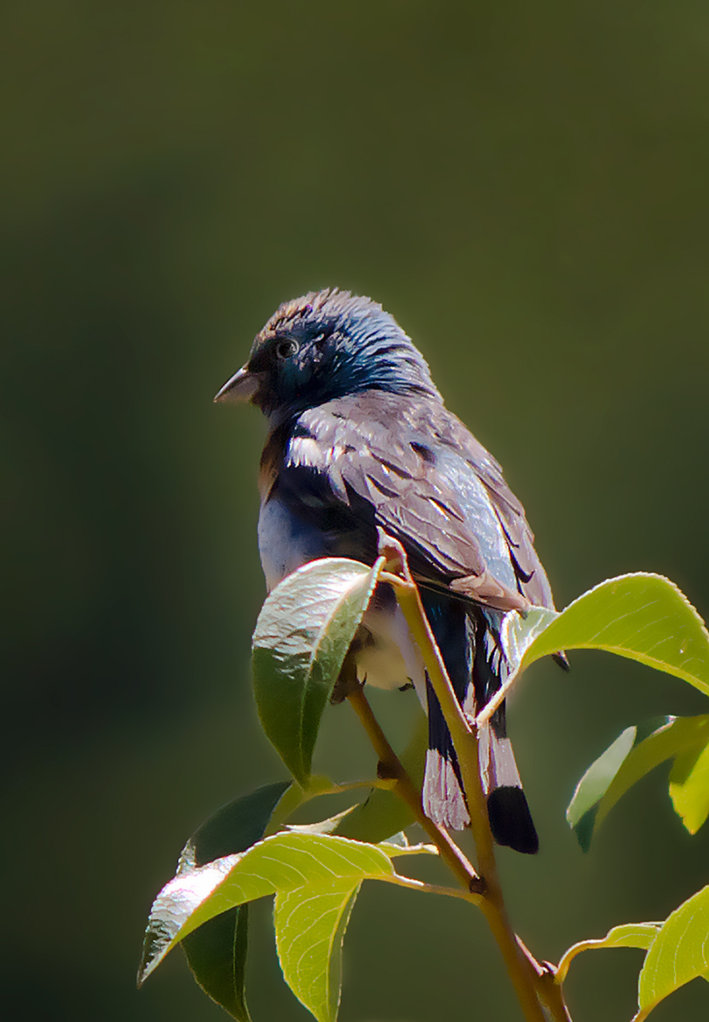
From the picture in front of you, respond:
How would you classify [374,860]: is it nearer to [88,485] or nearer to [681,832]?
[681,832]

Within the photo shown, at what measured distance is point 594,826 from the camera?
0.76 metres

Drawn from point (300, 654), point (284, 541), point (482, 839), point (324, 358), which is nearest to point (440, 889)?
point (482, 839)

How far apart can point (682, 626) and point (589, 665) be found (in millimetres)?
2868

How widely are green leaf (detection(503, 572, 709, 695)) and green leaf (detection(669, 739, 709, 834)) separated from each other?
206mm

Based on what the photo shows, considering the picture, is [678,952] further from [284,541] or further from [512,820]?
[284,541]

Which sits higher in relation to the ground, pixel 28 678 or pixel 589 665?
pixel 28 678

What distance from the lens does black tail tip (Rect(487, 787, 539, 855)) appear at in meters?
0.91

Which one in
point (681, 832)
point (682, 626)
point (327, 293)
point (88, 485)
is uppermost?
point (327, 293)

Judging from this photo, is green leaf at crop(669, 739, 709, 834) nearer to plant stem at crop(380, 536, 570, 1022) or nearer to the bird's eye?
plant stem at crop(380, 536, 570, 1022)

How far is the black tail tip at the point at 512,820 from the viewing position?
2.98ft

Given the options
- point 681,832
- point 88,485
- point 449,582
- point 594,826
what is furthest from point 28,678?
point 594,826

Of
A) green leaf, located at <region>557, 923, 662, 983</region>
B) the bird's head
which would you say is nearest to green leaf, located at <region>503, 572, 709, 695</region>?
green leaf, located at <region>557, 923, 662, 983</region>

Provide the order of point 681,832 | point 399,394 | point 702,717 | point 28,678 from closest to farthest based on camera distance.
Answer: point 702,717 → point 399,394 → point 681,832 → point 28,678

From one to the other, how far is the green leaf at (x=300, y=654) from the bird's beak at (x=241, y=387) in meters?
1.08
